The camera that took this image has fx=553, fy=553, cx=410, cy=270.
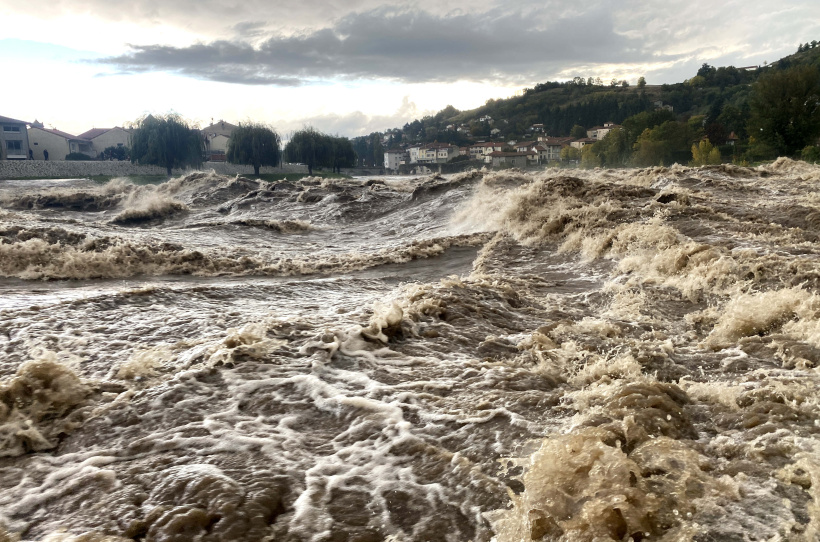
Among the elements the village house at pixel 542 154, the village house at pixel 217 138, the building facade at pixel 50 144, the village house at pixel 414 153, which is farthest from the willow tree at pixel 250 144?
the village house at pixel 414 153

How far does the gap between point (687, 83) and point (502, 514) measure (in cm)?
13017

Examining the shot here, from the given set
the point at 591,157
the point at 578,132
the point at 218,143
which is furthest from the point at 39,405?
the point at 578,132

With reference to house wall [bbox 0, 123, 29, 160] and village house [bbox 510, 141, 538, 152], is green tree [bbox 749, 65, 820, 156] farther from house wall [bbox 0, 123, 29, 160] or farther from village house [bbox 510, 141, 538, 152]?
house wall [bbox 0, 123, 29, 160]

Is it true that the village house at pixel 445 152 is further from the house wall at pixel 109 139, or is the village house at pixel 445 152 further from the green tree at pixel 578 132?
the house wall at pixel 109 139

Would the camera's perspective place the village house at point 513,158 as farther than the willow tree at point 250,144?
Yes

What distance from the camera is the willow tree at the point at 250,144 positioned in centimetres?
4869

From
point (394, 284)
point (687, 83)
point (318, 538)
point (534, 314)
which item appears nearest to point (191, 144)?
point (394, 284)

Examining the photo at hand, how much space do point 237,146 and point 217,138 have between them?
32.1m

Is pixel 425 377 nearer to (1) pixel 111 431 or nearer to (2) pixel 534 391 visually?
(2) pixel 534 391

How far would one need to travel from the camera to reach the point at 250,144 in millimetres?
48812

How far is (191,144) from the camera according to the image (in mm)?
46312

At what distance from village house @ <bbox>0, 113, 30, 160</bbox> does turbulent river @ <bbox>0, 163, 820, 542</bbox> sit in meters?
55.9

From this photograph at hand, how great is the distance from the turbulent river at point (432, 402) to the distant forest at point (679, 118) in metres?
36.3

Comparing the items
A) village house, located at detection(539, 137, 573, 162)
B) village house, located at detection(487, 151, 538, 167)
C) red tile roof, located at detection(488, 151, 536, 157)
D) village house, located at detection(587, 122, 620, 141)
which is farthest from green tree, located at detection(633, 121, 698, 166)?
village house, located at detection(587, 122, 620, 141)
